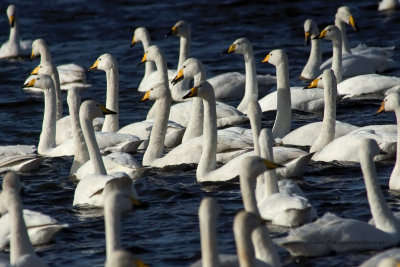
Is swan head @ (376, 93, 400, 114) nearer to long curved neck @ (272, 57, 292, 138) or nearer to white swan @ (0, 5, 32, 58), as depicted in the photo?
long curved neck @ (272, 57, 292, 138)

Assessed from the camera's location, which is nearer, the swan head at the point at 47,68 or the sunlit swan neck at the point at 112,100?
the sunlit swan neck at the point at 112,100

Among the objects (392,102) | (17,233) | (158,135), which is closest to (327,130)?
(392,102)

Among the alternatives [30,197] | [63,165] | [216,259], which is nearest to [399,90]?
[63,165]

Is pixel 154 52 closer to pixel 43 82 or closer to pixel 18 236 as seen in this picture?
pixel 43 82

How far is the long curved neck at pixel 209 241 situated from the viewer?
7488mm

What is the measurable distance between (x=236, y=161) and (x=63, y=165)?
123 inches

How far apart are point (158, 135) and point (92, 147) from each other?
1658 millimetres

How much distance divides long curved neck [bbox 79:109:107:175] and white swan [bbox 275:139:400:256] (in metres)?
3.79

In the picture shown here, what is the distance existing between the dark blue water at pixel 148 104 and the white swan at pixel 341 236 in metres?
0.11

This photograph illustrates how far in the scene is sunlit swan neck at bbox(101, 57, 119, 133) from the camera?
15.8 metres

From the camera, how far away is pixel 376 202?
974cm

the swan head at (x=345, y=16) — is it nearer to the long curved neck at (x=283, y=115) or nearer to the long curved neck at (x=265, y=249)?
the long curved neck at (x=283, y=115)

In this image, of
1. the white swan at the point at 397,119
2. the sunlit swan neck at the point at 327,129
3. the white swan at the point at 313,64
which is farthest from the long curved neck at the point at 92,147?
the white swan at the point at 313,64

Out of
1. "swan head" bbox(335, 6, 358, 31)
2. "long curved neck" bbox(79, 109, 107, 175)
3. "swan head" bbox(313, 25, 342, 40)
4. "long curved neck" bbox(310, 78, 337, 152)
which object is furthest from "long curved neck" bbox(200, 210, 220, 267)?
"swan head" bbox(335, 6, 358, 31)
